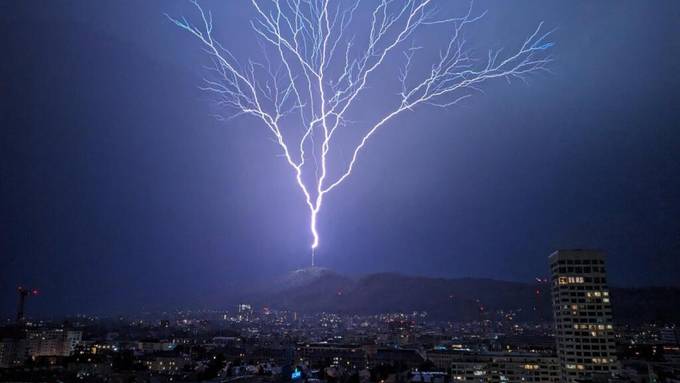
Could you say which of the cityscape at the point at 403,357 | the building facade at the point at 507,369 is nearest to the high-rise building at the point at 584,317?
the cityscape at the point at 403,357

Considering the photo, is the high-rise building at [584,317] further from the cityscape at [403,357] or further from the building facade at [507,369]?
the building facade at [507,369]

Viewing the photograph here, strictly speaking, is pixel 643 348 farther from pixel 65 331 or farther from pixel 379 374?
pixel 65 331

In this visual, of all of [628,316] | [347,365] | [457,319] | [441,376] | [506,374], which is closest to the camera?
[506,374]

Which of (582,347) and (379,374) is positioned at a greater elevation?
(582,347)

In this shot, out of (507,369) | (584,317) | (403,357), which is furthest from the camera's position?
(403,357)

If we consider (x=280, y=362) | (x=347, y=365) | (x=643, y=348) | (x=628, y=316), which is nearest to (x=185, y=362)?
(x=280, y=362)

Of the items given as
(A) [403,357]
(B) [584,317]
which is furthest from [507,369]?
(A) [403,357]

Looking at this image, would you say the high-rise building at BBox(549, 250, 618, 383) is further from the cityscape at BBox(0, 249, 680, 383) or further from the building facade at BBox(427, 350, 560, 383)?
the building facade at BBox(427, 350, 560, 383)

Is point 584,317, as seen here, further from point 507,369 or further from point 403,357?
point 403,357

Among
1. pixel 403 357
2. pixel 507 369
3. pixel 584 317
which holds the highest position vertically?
pixel 584 317
